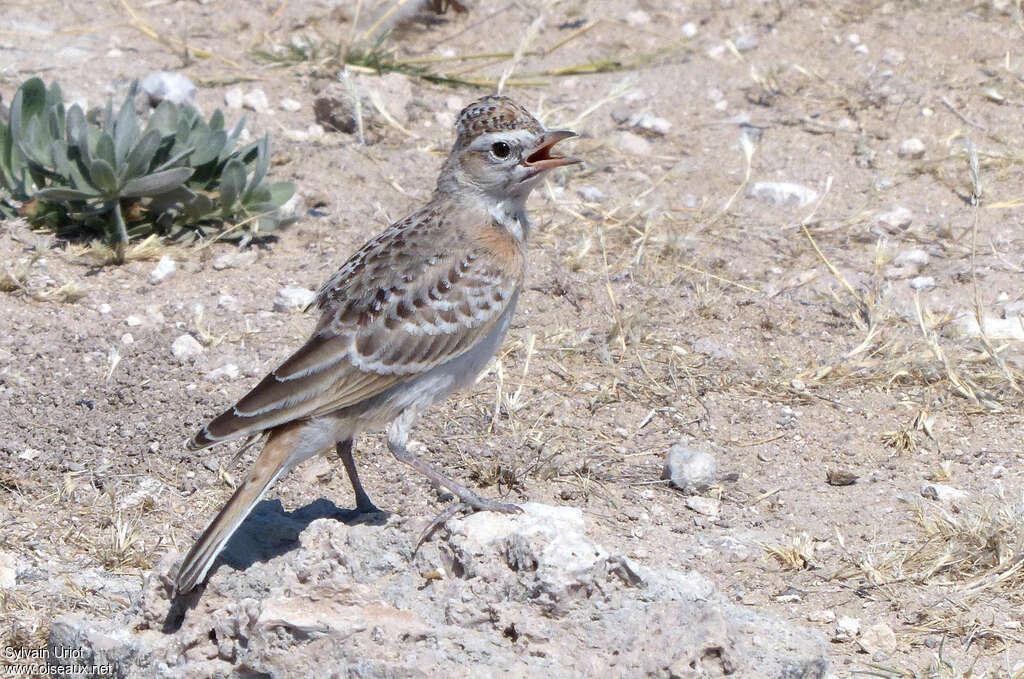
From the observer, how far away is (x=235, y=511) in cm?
409

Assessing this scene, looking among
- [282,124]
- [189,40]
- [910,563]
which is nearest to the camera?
[910,563]

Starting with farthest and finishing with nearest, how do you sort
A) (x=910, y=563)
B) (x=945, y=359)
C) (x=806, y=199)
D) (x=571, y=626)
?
(x=806, y=199) < (x=945, y=359) < (x=910, y=563) < (x=571, y=626)

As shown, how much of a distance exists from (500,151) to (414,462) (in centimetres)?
129

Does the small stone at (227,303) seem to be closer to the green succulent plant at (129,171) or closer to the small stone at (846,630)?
the green succulent plant at (129,171)

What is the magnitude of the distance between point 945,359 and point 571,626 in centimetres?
306

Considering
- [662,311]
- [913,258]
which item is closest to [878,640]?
[662,311]

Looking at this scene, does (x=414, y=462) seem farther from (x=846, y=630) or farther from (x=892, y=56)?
(x=892, y=56)

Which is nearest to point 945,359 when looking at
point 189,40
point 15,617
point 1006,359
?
point 1006,359

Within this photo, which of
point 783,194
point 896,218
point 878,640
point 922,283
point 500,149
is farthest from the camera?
point 783,194

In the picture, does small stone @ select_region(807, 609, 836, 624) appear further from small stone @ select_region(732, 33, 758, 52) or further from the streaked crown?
small stone @ select_region(732, 33, 758, 52)

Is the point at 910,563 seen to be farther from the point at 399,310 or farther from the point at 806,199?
the point at 806,199

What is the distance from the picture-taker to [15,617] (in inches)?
171

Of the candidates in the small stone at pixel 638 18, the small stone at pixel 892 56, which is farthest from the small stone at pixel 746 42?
the small stone at pixel 892 56

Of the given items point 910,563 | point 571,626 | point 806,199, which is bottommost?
point 806,199
